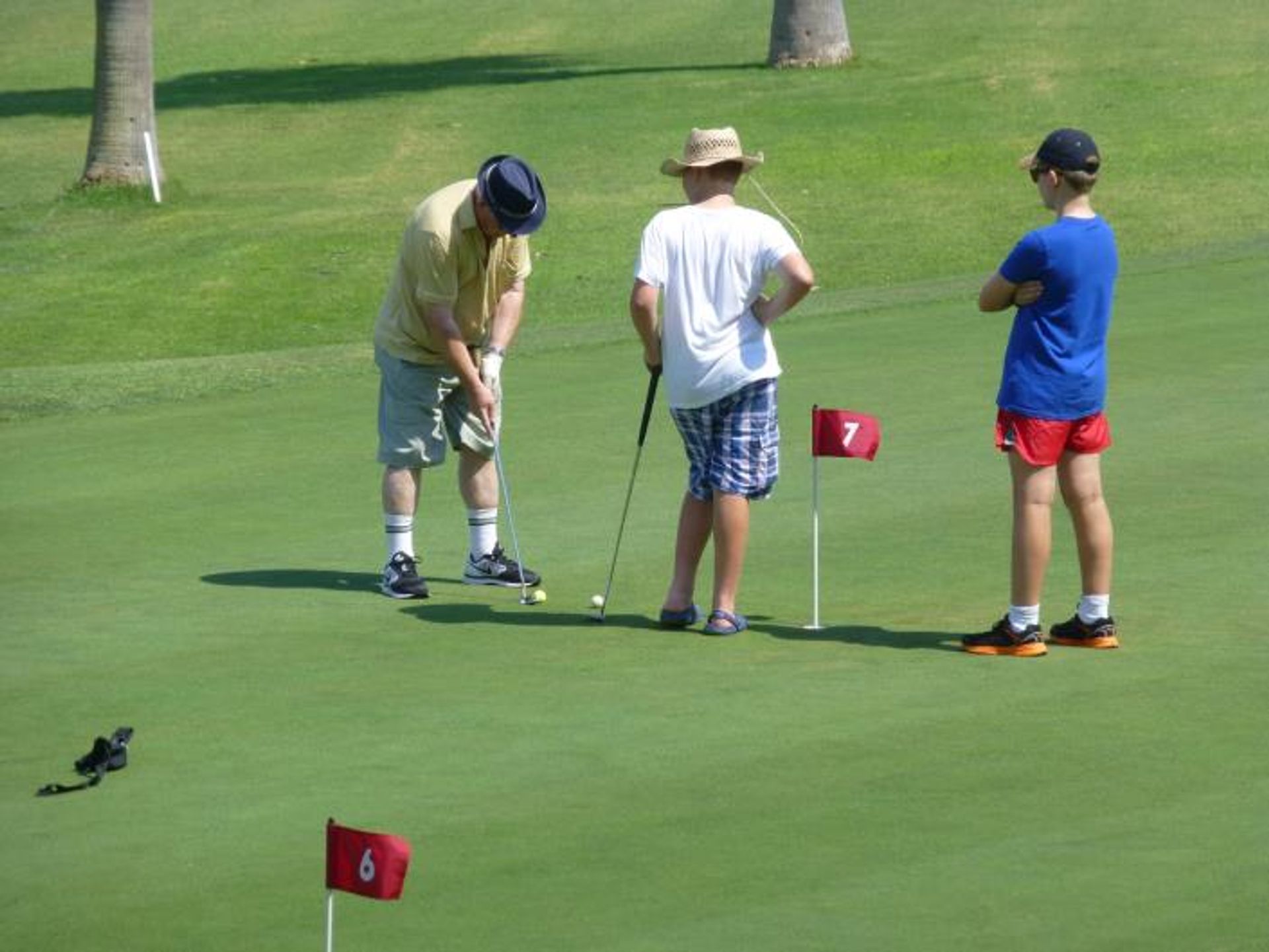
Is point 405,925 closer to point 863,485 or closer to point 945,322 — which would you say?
point 863,485

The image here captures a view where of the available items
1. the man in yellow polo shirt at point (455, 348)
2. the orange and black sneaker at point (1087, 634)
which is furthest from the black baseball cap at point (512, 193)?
the orange and black sneaker at point (1087, 634)

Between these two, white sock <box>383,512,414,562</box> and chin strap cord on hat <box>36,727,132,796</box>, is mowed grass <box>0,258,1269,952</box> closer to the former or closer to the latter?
chin strap cord on hat <box>36,727,132,796</box>

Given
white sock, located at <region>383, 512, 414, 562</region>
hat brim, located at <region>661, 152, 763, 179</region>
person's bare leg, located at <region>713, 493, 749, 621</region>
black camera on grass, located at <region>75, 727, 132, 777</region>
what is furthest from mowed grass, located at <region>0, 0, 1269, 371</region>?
black camera on grass, located at <region>75, 727, 132, 777</region>

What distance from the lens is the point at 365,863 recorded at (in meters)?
5.18

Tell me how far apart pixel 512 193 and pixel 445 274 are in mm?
435

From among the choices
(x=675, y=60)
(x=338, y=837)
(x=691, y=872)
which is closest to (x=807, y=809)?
(x=691, y=872)

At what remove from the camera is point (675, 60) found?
36.4 meters

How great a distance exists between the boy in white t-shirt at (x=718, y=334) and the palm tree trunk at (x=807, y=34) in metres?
25.8

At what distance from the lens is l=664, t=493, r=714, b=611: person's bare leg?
916 cm

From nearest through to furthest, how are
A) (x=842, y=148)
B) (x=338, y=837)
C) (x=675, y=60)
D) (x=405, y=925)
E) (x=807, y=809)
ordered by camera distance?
(x=338, y=837), (x=405, y=925), (x=807, y=809), (x=842, y=148), (x=675, y=60)

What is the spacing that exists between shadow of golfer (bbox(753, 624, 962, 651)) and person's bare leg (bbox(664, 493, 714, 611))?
287 mm

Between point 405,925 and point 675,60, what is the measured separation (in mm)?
31070

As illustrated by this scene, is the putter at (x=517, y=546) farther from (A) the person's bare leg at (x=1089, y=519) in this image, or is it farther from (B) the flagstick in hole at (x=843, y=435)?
(A) the person's bare leg at (x=1089, y=519)

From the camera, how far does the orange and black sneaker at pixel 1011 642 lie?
8.68 metres
